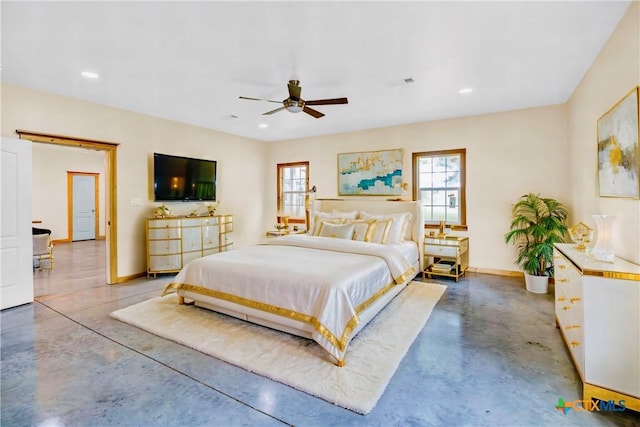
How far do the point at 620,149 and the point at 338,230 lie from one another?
327 centimetres

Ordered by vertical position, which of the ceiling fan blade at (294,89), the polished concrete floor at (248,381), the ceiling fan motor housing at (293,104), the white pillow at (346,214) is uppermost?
the ceiling fan blade at (294,89)

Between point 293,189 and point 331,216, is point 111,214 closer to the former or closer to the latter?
point 331,216

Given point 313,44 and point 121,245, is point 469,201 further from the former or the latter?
point 121,245

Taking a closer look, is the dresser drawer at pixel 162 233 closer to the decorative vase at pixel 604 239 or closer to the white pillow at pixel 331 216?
the white pillow at pixel 331 216

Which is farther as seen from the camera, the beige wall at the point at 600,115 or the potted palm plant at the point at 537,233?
the potted palm plant at the point at 537,233

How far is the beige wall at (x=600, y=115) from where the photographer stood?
7.45ft

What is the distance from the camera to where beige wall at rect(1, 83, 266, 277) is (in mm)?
3977

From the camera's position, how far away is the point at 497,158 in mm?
5055

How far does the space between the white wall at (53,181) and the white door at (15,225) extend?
20.7ft

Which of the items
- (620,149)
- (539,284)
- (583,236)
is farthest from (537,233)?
(620,149)

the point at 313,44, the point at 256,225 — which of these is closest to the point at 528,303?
the point at 313,44

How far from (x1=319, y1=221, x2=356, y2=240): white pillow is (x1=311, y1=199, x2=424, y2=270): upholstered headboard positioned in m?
0.86

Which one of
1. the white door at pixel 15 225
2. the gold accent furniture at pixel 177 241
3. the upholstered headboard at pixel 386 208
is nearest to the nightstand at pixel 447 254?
the upholstered headboard at pixel 386 208

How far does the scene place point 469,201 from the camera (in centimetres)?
531
